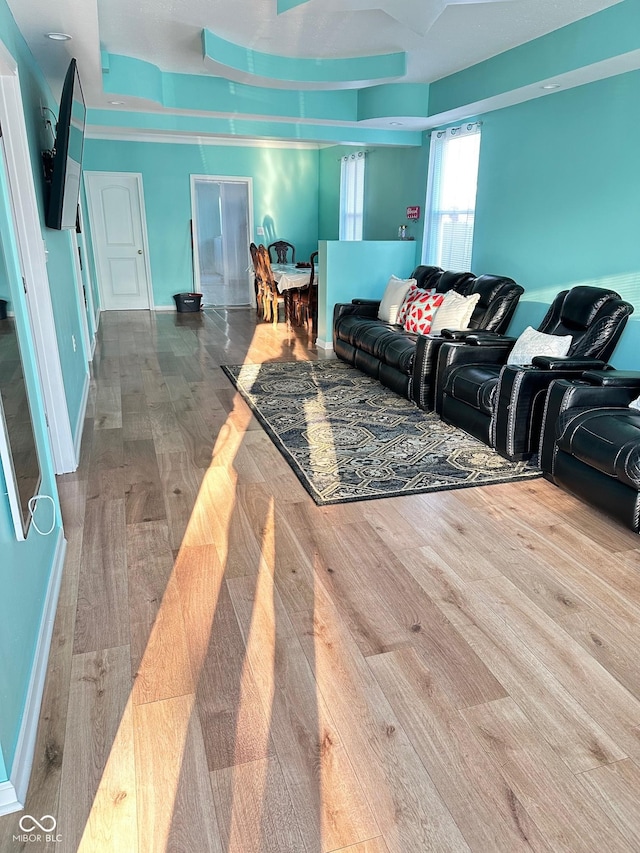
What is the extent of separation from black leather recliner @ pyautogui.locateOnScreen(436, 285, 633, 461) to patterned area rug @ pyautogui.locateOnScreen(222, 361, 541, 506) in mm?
142

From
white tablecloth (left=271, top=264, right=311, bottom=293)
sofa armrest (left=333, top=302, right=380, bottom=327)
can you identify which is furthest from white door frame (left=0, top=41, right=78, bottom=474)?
white tablecloth (left=271, top=264, right=311, bottom=293)

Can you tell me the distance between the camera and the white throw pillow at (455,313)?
16.3 ft

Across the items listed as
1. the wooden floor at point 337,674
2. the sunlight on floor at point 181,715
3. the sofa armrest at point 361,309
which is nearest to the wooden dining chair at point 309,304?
the sofa armrest at point 361,309

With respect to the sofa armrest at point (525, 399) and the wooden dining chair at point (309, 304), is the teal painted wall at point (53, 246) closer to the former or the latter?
the sofa armrest at point (525, 399)

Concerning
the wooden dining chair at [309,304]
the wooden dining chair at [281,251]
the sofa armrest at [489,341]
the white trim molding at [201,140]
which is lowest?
the wooden dining chair at [309,304]

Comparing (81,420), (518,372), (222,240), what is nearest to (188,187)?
(222,240)

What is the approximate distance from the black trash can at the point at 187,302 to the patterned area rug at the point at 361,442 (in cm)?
401

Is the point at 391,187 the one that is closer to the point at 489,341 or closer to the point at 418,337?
the point at 418,337

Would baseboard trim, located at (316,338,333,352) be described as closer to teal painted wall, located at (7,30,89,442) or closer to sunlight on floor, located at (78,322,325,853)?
teal painted wall, located at (7,30,89,442)

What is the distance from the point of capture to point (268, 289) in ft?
27.0

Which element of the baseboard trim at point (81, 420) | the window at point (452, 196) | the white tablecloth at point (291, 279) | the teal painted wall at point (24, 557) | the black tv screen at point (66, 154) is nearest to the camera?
the teal painted wall at point (24, 557)

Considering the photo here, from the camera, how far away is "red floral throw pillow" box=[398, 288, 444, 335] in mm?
5227

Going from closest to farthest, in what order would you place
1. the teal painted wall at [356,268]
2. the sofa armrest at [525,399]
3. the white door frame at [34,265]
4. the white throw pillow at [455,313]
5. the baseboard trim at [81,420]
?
the white door frame at [34,265] → the sofa armrest at [525,399] → the baseboard trim at [81,420] → the white throw pillow at [455,313] → the teal painted wall at [356,268]

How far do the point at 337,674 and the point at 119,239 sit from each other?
856cm
